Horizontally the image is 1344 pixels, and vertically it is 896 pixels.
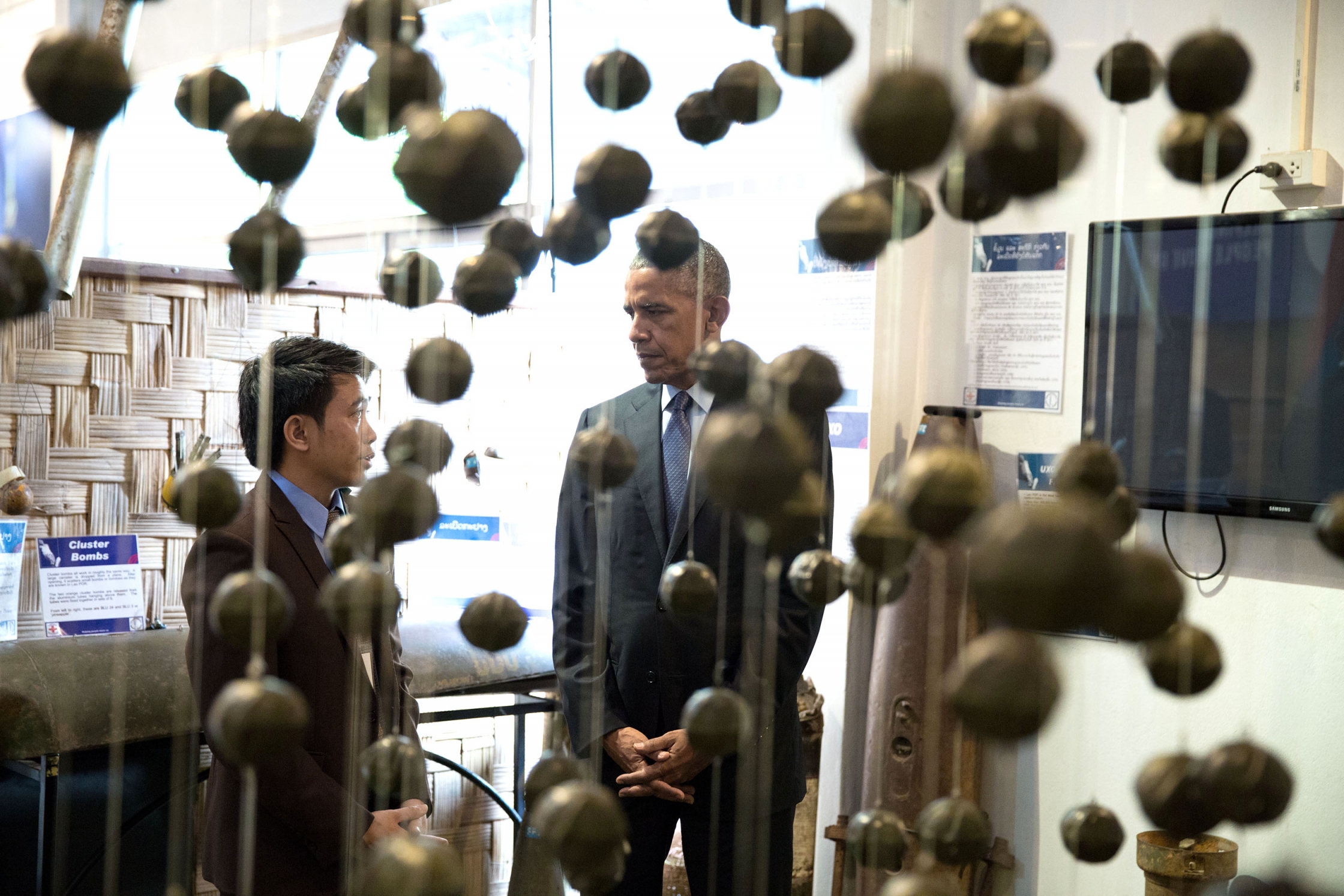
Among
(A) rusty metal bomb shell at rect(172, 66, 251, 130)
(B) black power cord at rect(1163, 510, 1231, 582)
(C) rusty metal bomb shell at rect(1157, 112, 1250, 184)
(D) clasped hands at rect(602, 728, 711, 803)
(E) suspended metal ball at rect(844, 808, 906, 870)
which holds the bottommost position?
(D) clasped hands at rect(602, 728, 711, 803)

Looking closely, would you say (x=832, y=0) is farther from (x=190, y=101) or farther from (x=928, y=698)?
(x=190, y=101)

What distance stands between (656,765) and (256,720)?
1320 millimetres

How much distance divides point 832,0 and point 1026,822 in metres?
1.99

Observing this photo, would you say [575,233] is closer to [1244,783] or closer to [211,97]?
[211,97]

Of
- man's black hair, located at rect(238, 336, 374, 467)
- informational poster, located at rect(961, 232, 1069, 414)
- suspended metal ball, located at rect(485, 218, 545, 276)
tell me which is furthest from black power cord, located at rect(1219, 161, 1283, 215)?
suspended metal ball, located at rect(485, 218, 545, 276)

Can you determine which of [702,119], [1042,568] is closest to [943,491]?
Answer: [1042,568]

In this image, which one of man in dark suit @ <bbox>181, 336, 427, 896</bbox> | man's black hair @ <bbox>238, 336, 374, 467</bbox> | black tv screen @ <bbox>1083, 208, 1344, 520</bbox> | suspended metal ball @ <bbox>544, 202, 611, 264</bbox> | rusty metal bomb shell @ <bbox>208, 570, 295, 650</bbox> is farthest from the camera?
black tv screen @ <bbox>1083, 208, 1344, 520</bbox>

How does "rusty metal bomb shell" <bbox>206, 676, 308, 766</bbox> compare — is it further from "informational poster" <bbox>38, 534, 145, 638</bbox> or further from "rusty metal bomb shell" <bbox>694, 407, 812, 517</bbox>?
"informational poster" <bbox>38, 534, 145, 638</bbox>

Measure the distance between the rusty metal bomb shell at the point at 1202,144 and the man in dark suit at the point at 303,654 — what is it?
105cm

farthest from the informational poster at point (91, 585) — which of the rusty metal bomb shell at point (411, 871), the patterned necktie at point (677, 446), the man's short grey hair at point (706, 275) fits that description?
the rusty metal bomb shell at point (411, 871)

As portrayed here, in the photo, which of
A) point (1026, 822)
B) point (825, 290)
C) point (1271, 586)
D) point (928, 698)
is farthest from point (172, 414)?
point (1271, 586)

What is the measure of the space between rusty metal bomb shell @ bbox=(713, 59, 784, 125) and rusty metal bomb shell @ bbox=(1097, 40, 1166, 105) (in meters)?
0.14

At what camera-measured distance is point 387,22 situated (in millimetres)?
462

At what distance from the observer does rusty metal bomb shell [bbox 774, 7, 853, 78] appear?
0.47 m
